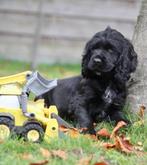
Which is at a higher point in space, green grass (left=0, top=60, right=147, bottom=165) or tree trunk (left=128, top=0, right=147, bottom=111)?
tree trunk (left=128, top=0, right=147, bottom=111)

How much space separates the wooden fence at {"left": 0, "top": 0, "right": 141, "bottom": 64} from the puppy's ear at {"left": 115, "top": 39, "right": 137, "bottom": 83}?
6037mm

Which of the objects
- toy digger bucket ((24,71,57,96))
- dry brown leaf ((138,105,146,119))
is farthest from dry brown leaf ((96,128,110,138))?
dry brown leaf ((138,105,146,119))

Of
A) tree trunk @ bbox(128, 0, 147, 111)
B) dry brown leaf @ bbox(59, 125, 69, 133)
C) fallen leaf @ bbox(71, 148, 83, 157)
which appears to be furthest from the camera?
tree trunk @ bbox(128, 0, 147, 111)

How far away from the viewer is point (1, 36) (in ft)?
38.9

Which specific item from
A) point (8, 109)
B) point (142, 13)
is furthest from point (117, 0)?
point (8, 109)

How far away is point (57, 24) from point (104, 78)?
6.22 m

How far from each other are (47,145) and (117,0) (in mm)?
7842

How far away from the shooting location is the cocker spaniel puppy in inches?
219

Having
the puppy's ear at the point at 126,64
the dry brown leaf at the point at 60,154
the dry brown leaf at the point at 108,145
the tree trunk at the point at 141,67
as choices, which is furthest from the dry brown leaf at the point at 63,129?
the tree trunk at the point at 141,67

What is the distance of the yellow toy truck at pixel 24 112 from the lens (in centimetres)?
464

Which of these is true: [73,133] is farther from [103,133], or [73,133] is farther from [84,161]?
[84,161]

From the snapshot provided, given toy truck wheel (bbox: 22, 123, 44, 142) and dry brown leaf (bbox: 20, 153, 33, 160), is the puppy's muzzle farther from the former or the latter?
dry brown leaf (bbox: 20, 153, 33, 160)

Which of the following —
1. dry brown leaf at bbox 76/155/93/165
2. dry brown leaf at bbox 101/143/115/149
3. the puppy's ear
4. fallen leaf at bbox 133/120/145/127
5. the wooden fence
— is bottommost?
dry brown leaf at bbox 76/155/93/165

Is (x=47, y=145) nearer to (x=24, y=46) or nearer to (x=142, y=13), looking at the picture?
(x=142, y=13)
